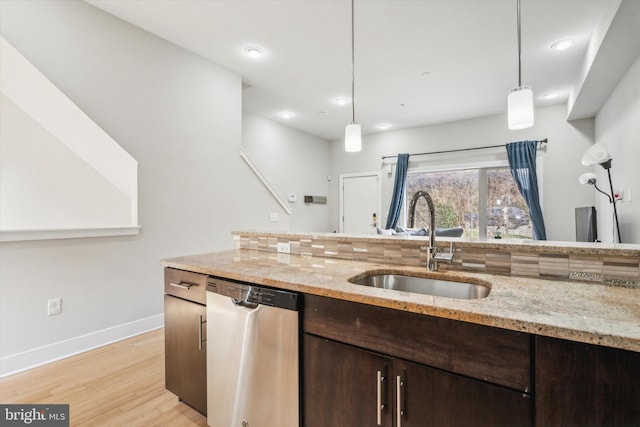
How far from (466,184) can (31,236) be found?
229 inches

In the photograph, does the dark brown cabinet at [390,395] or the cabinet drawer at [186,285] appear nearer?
the dark brown cabinet at [390,395]

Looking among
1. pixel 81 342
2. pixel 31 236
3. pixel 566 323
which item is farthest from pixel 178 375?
pixel 566 323

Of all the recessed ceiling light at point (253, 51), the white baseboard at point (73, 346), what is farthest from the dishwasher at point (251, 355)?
the recessed ceiling light at point (253, 51)

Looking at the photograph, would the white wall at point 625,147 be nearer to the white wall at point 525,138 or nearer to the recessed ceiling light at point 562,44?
the recessed ceiling light at point 562,44

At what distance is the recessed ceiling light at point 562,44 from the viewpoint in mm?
2871

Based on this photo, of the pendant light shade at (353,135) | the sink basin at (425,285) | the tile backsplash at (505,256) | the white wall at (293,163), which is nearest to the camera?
the tile backsplash at (505,256)

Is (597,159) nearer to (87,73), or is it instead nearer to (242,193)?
(242,193)

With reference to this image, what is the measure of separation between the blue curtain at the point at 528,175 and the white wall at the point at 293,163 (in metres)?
3.64

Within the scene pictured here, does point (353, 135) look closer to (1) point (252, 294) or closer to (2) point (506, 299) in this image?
(1) point (252, 294)

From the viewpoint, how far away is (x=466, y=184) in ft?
17.3

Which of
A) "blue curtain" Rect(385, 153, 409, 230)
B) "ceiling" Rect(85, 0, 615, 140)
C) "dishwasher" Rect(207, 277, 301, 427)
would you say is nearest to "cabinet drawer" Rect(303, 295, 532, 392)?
"dishwasher" Rect(207, 277, 301, 427)

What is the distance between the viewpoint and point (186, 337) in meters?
1.62

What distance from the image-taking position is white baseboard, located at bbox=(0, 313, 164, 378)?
2.08m

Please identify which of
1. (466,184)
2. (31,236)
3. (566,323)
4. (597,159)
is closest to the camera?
(566,323)
